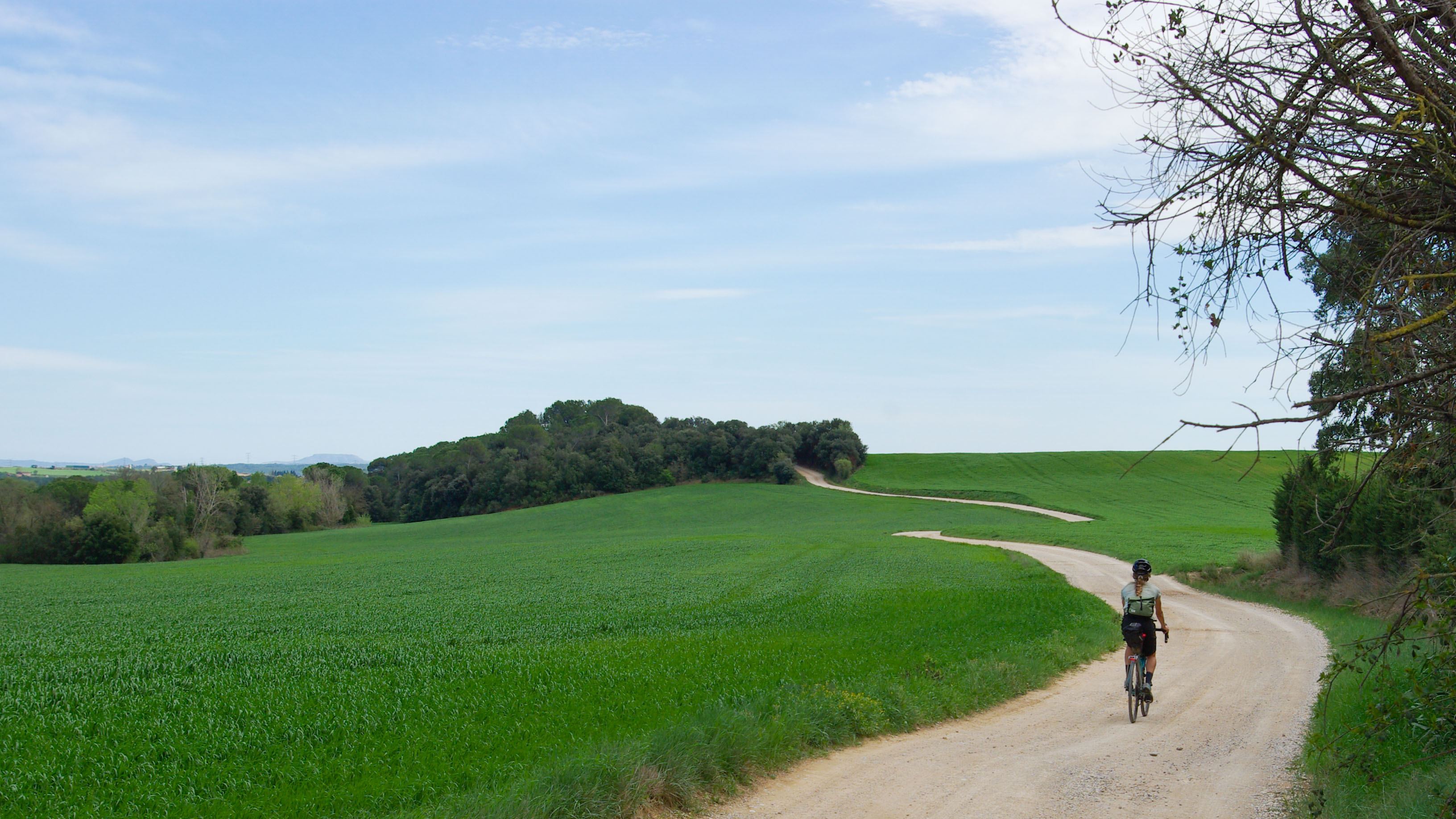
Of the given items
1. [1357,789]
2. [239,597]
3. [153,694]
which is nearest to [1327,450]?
[1357,789]

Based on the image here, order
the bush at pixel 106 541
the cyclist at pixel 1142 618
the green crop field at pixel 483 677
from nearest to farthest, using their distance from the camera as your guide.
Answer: the green crop field at pixel 483 677 → the cyclist at pixel 1142 618 → the bush at pixel 106 541

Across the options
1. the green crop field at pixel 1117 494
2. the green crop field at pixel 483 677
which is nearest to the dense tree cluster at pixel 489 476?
the green crop field at pixel 1117 494

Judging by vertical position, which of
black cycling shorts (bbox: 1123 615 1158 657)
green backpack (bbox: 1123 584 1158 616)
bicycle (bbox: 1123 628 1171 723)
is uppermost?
green backpack (bbox: 1123 584 1158 616)

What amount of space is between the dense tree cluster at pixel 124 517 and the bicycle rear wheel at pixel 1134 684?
70.2 meters

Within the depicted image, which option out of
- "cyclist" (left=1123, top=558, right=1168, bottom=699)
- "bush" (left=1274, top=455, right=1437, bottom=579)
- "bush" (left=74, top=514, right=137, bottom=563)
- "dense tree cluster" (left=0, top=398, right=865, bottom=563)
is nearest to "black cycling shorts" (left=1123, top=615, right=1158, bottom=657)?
"cyclist" (left=1123, top=558, right=1168, bottom=699)

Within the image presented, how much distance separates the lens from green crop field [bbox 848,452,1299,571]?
4600 centimetres

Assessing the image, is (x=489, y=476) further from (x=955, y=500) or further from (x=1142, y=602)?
(x=1142, y=602)

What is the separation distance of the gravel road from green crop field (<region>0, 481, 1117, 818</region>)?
2.04 ft

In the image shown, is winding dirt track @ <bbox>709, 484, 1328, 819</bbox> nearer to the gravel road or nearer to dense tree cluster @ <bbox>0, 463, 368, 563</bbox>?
the gravel road

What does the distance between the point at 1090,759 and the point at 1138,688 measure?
7.82ft

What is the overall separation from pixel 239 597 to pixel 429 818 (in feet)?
91.2

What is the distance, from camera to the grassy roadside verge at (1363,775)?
6.16 metres

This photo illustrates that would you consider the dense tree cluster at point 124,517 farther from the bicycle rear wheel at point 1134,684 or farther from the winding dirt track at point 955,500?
the bicycle rear wheel at point 1134,684

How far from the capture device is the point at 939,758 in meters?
10.1
